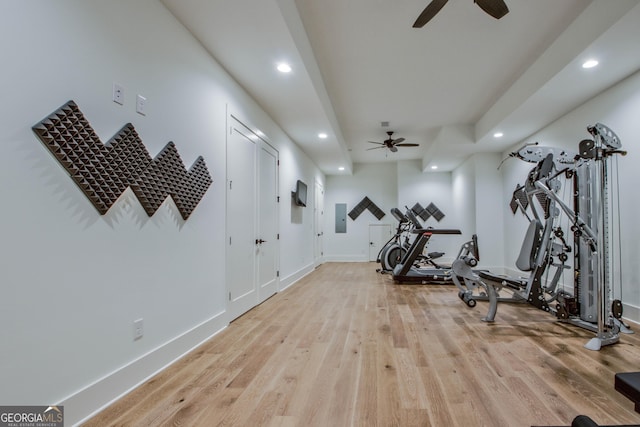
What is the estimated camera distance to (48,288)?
148 cm

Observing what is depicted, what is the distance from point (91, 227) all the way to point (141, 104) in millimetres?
918

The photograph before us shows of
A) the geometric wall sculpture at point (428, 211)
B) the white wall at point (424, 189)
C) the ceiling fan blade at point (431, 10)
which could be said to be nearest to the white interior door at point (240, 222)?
the ceiling fan blade at point (431, 10)

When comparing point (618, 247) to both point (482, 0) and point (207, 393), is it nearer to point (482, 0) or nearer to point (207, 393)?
point (482, 0)

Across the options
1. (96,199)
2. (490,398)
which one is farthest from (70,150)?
(490,398)

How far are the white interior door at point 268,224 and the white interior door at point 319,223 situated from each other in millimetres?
3319

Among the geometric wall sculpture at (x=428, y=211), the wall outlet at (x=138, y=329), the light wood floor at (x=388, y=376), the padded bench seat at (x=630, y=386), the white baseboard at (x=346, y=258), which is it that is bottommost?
the white baseboard at (x=346, y=258)

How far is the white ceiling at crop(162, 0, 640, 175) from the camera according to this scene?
267 cm

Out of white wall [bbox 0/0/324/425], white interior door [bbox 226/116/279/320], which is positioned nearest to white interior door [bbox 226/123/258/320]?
white interior door [bbox 226/116/279/320]

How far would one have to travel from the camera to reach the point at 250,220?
4035mm

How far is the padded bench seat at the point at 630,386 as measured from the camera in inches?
38.1

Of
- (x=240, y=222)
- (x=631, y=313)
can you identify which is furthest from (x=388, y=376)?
(x=631, y=313)

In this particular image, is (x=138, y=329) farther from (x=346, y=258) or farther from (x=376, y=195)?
(x=376, y=195)

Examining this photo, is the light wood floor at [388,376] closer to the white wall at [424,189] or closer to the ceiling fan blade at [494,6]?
the ceiling fan blade at [494,6]

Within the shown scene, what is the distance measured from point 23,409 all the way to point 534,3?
4.58m
